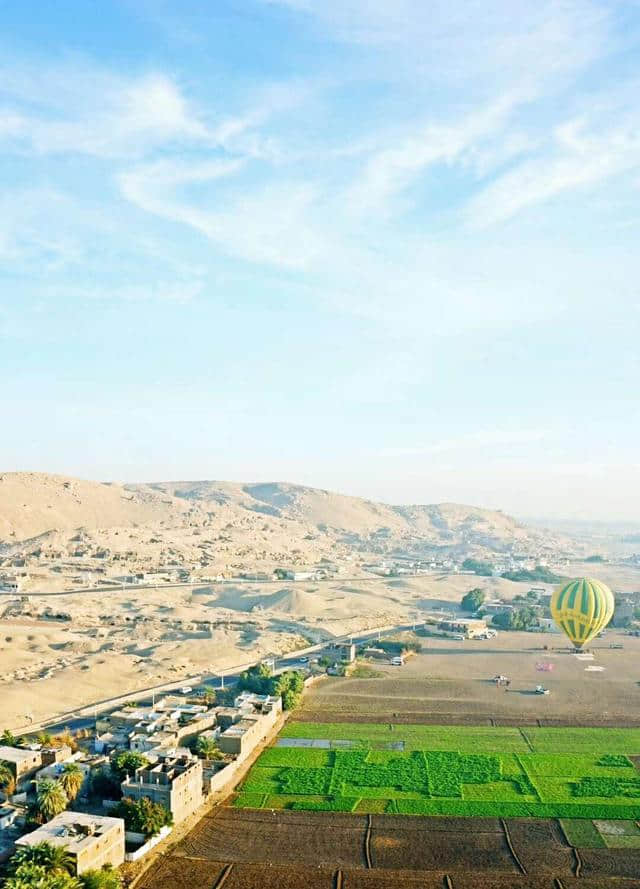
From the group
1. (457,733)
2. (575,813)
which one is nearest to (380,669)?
(457,733)

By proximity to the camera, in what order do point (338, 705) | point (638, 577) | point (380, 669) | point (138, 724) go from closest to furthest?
point (138, 724)
point (338, 705)
point (380, 669)
point (638, 577)

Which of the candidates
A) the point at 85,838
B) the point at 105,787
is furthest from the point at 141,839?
the point at 105,787

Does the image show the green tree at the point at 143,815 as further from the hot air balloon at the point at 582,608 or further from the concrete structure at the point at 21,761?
the hot air balloon at the point at 582,608

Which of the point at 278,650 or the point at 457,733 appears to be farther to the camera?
the point at 278,650

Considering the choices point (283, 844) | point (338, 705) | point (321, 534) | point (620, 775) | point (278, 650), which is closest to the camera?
point (283, 844)

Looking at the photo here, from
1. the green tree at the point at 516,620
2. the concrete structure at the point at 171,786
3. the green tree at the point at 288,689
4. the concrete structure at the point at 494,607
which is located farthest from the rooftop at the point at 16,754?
the concrete structure at the point at 494,607

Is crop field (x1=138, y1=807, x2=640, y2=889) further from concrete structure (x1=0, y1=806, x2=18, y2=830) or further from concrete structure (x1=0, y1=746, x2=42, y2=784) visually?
concrete structure (x1=0, y1=746, x2=42, y2=784)

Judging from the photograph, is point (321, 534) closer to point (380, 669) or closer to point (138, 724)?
point (380, 669)
